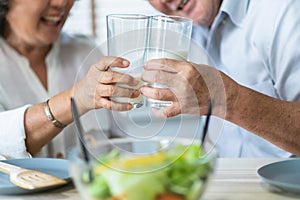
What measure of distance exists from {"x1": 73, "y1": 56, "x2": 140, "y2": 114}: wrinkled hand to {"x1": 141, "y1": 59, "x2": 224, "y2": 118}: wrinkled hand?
0.04 m

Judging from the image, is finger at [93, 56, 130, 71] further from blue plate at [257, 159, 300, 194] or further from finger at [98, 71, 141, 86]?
blue plate at [257, 159, 300, 194]

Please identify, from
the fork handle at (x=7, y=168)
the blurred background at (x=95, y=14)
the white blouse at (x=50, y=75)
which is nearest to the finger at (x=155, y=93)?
the fork handle at (x=7, y=168)

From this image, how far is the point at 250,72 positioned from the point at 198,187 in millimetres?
1091

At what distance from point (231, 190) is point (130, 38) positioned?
384 millimetres

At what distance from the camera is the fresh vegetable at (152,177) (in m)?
0.84

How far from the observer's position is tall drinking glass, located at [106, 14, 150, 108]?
1.25 meters

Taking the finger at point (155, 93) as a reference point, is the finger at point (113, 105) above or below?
below

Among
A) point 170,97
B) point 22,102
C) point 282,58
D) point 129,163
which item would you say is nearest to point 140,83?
point 170,97

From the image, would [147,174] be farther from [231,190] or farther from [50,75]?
[50,75]

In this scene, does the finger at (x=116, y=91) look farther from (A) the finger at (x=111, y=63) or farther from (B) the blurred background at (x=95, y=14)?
(B) the blurred background at (x=95, y=14)

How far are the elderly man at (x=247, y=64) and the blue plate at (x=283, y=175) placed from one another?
214 mm

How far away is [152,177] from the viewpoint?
0.84 metres

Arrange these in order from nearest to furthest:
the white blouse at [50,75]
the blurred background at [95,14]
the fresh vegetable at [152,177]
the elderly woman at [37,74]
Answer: the fresh vegetable at [152,177] < the elderly woman at [37,74] < the white blouse at [50,75] < the blurred background at [95,14]

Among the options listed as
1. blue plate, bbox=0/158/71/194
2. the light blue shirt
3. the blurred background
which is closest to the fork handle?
blue plate, bbox=0/158/71/194
